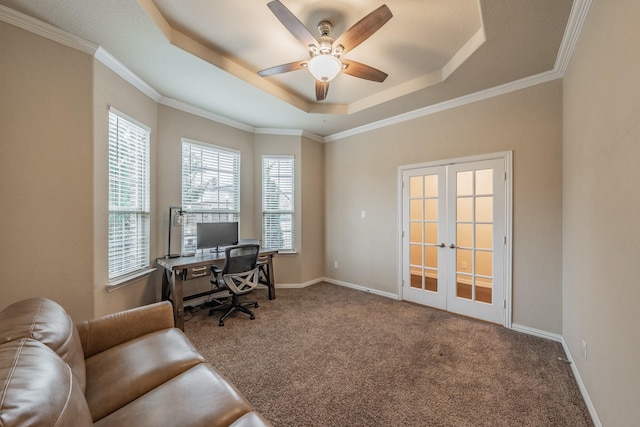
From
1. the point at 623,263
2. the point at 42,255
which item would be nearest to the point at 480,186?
the point at 623,263

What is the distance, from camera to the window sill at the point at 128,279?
2.50m

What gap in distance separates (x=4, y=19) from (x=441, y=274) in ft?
16.0

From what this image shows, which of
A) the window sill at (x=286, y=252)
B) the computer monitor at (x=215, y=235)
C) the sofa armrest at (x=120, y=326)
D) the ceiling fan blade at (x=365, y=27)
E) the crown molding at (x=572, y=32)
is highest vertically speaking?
the crown molding at (x=572, y=32)

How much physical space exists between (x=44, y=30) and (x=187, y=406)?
2975mm

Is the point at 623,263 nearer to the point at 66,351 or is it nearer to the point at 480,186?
the point at 480,186

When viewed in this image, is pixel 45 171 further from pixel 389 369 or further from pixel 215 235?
pixel 389 369

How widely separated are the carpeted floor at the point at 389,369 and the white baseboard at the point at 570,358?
0.05 meters

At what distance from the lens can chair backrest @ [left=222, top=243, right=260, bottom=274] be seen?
A: 9.87 feet

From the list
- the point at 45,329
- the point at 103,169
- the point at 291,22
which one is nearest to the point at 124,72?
the point at 103,169

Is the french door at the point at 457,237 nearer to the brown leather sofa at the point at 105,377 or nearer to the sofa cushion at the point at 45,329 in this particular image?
the brown leather sofa at the point at 105,377

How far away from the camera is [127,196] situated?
2.82 meters

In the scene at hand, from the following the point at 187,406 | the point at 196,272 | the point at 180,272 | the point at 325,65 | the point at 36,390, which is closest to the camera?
the point at 36,390

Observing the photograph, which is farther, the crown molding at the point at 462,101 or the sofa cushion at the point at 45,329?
the crown molding at the point at 462,101

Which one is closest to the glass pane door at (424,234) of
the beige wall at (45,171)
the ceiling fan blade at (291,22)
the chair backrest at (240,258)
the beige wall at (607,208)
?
the beige wall at (607,208)
